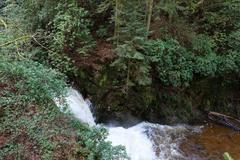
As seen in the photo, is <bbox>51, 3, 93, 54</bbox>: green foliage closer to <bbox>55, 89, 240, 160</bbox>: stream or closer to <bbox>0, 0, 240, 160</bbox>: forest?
<bbox>0, 0, 240, 160</bbox>: forest

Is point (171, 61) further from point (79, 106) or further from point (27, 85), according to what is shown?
point (27, 85)

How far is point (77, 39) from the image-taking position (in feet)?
30.0

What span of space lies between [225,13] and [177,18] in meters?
1.76

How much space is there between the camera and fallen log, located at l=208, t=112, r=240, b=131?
10.4m

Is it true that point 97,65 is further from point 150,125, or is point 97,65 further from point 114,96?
point 150,125

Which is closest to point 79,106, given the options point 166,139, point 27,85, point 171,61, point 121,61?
point 121,61

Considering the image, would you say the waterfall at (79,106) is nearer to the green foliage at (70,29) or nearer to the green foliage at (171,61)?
the green foliage at (70,29)

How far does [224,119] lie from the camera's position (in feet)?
34.3

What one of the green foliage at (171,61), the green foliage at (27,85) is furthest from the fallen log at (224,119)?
the green foliage at (27,85)

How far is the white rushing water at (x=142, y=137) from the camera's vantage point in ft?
27.7

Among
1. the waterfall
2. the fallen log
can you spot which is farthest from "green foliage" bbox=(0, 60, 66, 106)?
the fallen log

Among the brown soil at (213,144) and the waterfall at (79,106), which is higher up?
the waterfall at (79,106)

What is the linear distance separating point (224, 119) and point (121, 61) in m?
3.76

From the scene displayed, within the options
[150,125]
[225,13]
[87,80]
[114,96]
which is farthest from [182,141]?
[225,13]
